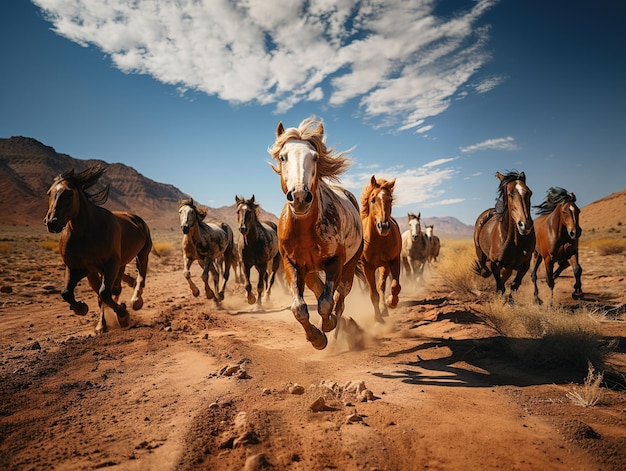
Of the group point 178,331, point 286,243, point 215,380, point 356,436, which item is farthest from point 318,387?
point 178,331

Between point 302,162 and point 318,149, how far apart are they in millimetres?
828

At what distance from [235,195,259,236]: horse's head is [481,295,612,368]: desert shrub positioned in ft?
21.4

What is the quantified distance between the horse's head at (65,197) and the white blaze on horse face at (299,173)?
169 inches

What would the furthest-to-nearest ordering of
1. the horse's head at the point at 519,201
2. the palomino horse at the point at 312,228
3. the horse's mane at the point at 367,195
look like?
the horse's mane at the point at 367,195, the horse's head at the point at 519,201, the palomino horse at the point at 312,228

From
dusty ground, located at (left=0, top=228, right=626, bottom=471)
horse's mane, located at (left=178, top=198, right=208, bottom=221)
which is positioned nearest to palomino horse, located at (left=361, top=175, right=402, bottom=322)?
dusty ground, located at (left=0, top=228, right=626, bottom=471)

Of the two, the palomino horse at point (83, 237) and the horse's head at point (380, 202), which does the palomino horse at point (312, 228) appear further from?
the palomino horse at point (83, 237)

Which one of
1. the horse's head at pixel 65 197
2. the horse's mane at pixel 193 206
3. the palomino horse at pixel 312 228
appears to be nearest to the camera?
the palomino horse at pixel 312 228

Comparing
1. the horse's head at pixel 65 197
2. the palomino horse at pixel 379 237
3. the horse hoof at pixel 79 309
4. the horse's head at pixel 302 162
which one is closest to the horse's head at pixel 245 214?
Result: the horse's head at pixel 65 197

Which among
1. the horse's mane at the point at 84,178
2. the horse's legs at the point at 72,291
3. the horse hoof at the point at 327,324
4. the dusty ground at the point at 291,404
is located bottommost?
the dusty ground at the point at 291,404

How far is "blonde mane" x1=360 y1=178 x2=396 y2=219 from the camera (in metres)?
5.99

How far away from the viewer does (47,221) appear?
5047 mm

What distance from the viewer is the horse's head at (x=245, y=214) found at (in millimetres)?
8938

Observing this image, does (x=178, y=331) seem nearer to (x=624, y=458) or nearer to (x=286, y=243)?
(x=286, y=243)

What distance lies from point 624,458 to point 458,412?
1.05 m
